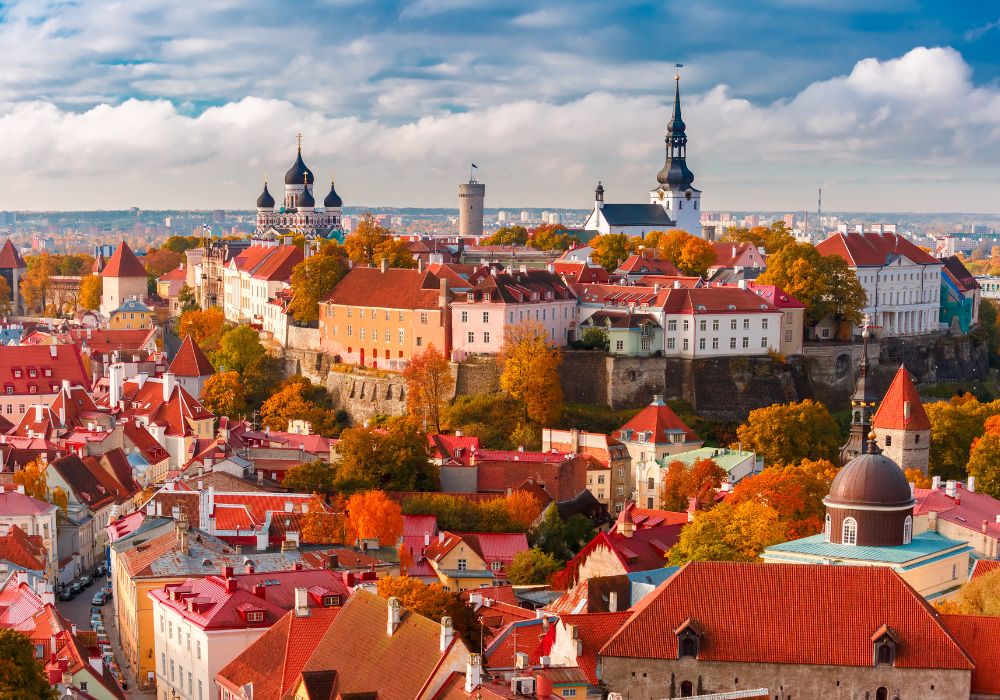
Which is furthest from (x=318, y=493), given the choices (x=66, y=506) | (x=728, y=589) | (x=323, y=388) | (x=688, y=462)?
(x=728, y=589)

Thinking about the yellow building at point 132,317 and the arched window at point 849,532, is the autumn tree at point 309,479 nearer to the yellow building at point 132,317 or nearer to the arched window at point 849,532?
the arched window at point 849,532

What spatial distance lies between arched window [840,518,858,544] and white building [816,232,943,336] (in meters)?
43.9

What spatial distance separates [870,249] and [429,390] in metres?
27.0

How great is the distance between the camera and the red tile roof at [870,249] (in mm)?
86188

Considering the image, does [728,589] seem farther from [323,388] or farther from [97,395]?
[97,395]

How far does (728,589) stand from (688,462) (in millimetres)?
32177

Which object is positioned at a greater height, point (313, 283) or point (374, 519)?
point (313, 283)

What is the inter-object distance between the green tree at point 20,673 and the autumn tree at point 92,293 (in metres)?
96.8

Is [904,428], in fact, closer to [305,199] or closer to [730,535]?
[730,535]

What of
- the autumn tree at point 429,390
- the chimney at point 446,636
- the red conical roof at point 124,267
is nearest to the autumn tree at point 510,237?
the red conical roof at point 124,267

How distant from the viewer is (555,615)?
39.3 metres

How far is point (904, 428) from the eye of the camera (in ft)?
207

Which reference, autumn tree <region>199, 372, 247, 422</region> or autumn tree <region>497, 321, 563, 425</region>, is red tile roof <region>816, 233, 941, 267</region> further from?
autumn tree <region>199, 372, 247, 422</region>

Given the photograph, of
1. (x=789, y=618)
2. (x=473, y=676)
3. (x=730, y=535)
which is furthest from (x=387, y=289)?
(x=473, y=676)
